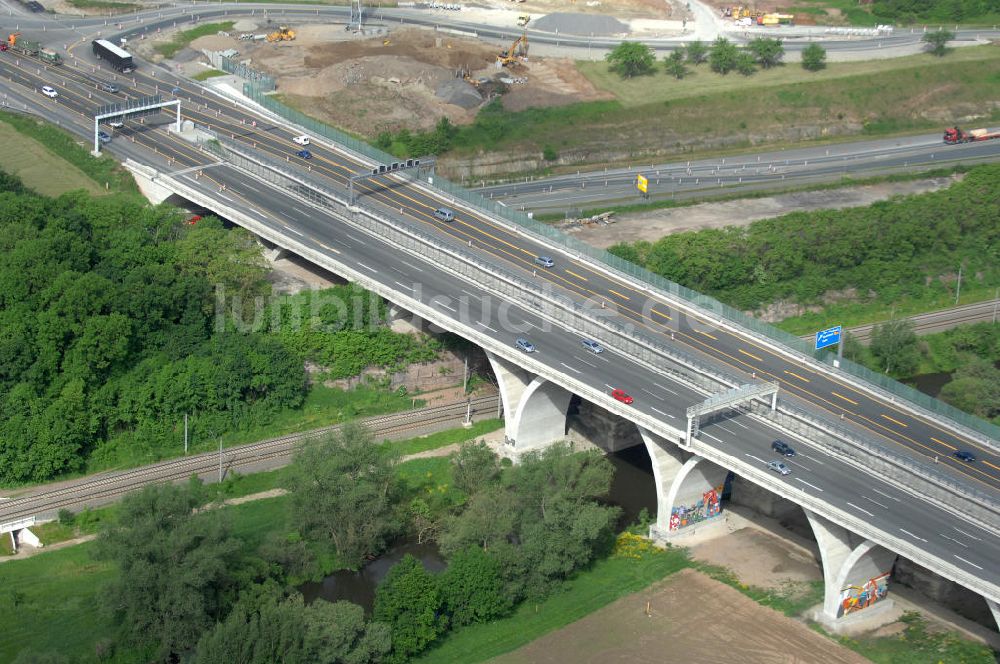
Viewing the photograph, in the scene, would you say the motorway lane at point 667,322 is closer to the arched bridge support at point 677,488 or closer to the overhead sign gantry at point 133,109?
the overhead sign gantry at point 133,109

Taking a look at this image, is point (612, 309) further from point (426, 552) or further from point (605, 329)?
point (426, 552)

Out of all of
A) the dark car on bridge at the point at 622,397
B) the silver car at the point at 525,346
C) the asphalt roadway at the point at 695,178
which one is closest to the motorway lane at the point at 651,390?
the dark car on bridge at the point at 622,397

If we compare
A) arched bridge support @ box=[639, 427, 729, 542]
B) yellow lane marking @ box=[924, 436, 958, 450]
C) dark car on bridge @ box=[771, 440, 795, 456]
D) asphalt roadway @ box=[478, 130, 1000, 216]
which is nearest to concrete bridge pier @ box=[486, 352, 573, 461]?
arched bridge support @ box=[639, 427, 729, 542]

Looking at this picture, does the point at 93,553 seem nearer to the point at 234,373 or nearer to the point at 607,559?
the point at 234,373

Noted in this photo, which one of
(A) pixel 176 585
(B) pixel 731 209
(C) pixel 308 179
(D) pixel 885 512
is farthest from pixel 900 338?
(A) pixel 176 585

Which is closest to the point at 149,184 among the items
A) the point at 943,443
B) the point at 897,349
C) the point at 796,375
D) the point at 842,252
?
the point at 796,375

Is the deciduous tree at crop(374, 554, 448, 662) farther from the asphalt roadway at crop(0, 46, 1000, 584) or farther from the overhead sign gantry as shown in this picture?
the overhead sign gantry
